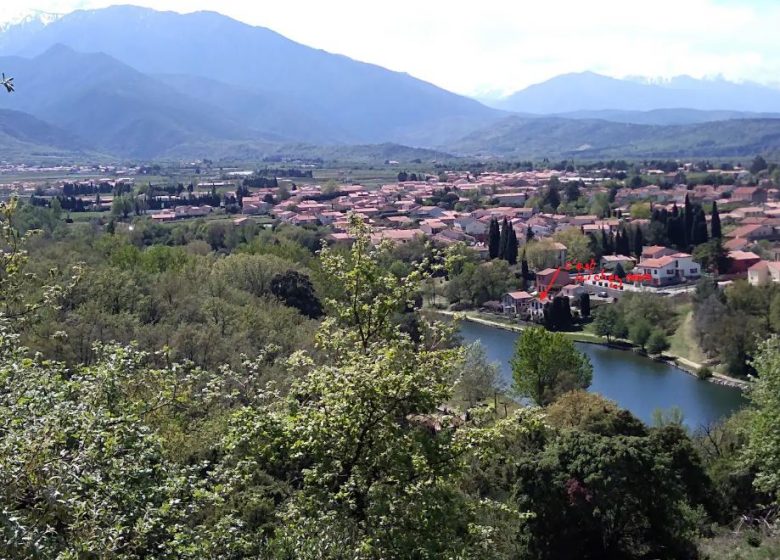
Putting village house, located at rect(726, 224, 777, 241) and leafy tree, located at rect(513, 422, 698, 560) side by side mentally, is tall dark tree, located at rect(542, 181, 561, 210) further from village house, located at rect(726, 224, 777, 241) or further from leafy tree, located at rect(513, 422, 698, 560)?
leafy tree, located at rect(513, 422, 698, 560)

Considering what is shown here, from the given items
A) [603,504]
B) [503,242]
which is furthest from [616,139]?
[603,504]

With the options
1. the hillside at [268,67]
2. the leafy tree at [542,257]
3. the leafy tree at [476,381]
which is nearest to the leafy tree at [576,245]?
the leafy tree at [542,257]

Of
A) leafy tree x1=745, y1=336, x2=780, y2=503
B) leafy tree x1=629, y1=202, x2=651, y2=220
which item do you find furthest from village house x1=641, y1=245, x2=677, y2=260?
leafy tree x1=745, y1=336, x2=780, y2=503

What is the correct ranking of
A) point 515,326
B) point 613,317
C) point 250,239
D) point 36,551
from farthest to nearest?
point 250,239, point 515,326, point 613,317, point 36,551

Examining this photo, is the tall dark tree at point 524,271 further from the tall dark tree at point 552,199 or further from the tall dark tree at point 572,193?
the tall dark tree at point 572,193

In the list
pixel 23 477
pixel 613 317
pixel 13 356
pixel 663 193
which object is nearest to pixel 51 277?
Result: pixel 13 356

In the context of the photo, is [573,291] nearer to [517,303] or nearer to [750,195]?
[517,303]

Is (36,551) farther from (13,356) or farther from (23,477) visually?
(13,356)
